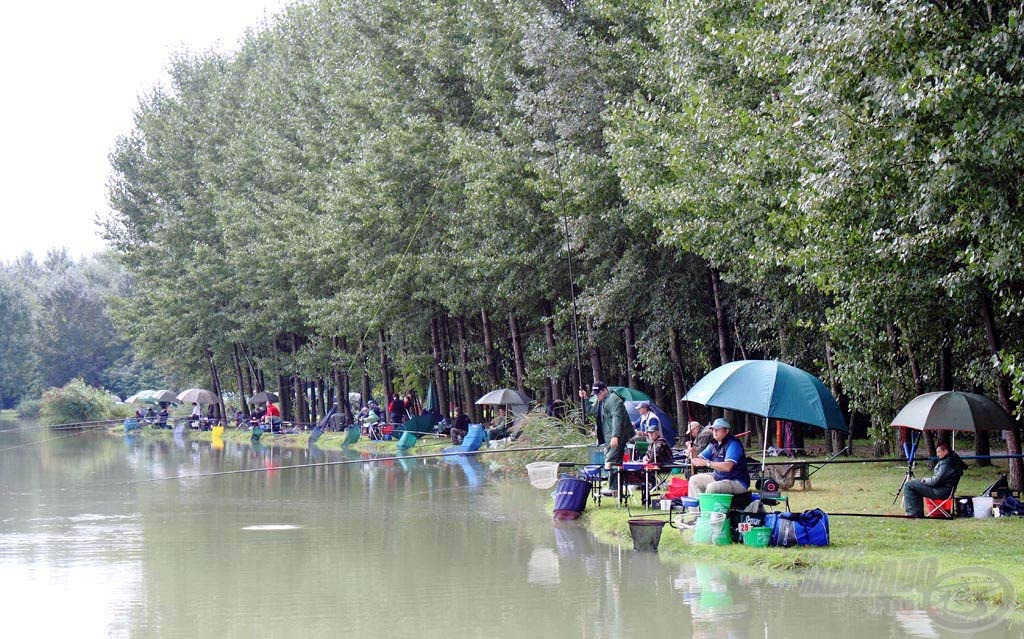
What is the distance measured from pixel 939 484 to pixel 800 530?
3053 millimetres

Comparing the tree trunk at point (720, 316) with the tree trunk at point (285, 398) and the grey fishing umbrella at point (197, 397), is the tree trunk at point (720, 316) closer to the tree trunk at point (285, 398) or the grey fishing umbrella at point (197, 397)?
the tree trunk at point (285, 398)

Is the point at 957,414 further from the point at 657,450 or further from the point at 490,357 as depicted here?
the point at 490,357

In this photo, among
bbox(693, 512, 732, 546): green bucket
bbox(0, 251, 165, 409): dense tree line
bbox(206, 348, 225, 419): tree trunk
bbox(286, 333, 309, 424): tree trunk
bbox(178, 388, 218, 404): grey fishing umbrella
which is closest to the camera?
bbox(693, 512, 732, 546): green bucket

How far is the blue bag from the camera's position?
1312cm

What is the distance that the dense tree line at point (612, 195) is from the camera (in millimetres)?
14133

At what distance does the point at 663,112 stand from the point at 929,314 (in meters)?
7.35

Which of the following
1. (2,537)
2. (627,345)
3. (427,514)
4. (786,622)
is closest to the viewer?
A: (786,622)

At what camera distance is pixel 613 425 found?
17.9 meters

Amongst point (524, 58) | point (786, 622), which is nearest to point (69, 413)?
point (524, 58)

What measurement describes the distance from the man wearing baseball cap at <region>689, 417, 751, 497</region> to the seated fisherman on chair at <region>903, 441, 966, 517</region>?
2488 mm

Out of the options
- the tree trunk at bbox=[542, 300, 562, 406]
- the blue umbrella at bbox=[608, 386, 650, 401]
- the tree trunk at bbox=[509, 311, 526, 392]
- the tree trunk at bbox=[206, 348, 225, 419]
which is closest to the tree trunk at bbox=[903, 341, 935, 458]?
the blue umbrella at bbox=[608, 386, 650, 401]

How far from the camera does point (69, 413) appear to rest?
72438mm

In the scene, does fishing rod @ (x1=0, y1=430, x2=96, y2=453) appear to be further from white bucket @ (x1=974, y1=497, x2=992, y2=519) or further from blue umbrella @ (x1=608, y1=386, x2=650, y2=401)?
white bucket @ (x1=974, y1=497, x2=992, y2=519)

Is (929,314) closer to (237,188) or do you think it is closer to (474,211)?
(474,211)
